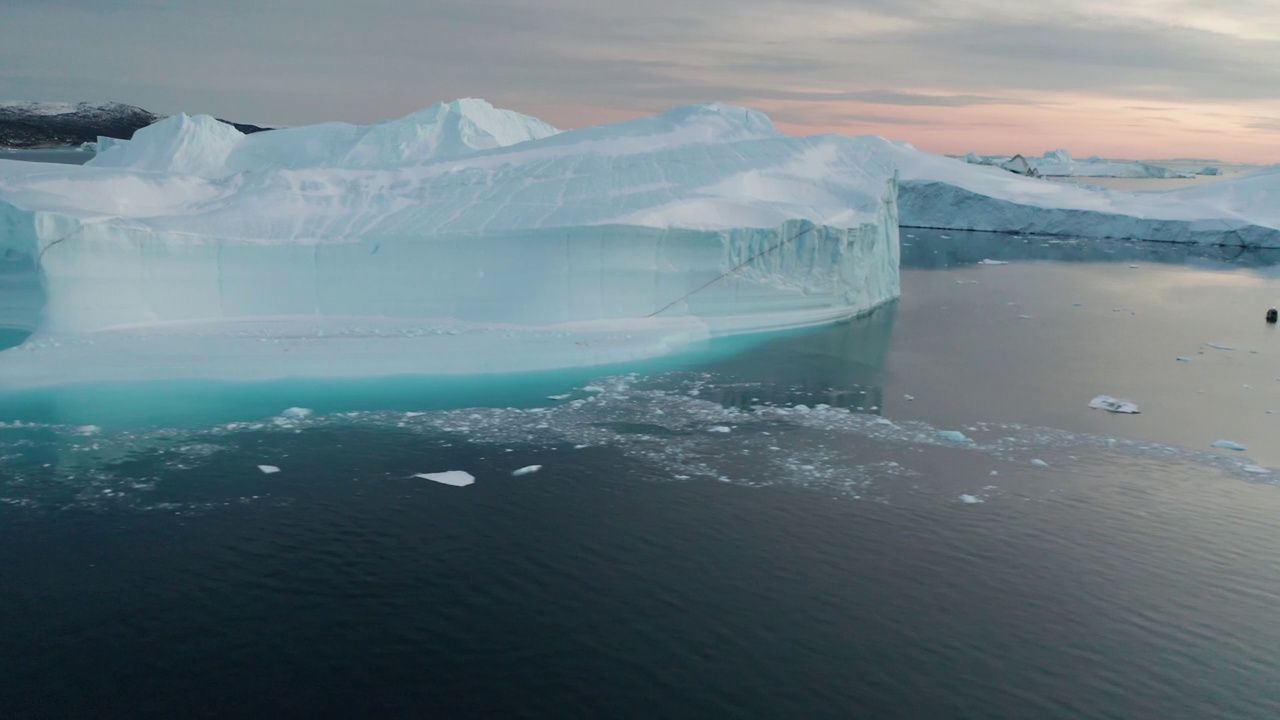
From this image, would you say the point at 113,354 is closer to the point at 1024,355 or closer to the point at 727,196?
the point at 727,196

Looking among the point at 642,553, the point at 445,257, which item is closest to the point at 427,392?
the point at 445,257

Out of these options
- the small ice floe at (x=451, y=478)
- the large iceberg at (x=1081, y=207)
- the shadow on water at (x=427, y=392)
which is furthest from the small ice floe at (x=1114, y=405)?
the large iceberg at (x=1081, y=207)

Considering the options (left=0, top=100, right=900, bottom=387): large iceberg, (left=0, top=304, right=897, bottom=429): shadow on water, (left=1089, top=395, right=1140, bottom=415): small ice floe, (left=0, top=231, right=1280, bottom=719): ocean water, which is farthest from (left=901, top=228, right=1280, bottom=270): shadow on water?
(left=0, top=231, right=1280, bottom=719): ocean water

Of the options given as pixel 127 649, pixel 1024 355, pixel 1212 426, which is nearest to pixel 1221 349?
pixel 1024 355

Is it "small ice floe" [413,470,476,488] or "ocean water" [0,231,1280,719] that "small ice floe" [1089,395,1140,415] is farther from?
"small ice floe" [413,470,476,488]

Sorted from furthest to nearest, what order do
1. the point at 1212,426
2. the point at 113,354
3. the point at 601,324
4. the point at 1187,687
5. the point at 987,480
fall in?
1. the point at 601,324
2. the point at 113,354
3. the point at 1212,426
4. the point at 987,480
5. the point at 1187,687

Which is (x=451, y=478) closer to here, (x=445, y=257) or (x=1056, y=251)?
(x=445, y=257)
